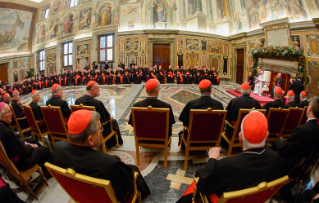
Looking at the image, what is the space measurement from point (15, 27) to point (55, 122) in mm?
24904

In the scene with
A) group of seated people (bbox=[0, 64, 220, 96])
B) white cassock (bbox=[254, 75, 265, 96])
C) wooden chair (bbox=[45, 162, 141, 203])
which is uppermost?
group of seated people (bbox=[0, 64, 220, 96])

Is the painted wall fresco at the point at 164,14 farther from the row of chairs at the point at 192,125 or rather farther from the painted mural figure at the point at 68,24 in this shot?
the row of chairs at the point at 192,125

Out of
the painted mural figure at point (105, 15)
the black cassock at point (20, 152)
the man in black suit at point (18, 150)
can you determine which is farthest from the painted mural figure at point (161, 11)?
the black cassock at point (20, 152)

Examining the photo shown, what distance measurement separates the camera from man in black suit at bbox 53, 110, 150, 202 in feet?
4.69

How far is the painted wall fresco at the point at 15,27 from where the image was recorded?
66.8ft

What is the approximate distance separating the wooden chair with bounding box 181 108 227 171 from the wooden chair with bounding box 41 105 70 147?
2179 millimetres

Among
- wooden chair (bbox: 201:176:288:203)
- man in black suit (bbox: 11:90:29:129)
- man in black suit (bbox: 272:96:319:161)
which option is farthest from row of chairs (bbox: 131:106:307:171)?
man in black suit (bbox: 11:90:29:129)

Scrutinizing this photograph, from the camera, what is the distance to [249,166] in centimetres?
135

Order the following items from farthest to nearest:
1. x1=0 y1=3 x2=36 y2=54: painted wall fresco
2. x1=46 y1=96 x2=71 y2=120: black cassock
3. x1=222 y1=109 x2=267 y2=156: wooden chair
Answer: x1=0 y1=3 x2=36 y2=54: painted wall fresco
x1=46 y1=96 x2=71 y2=120: black cassock
x1=222 y1=109 x2=267 y2=156: wooden chair

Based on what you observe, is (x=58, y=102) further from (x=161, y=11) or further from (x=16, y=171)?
(x=161, y=11)

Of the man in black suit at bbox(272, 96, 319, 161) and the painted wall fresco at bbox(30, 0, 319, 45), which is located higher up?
the painted wall fresco at bbox(30, 0, 319, 45)

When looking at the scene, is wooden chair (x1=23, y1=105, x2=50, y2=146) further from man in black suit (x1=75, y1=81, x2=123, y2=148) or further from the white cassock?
the white cassock

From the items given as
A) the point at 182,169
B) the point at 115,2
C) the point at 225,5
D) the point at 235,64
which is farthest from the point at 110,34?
the point at 182,169

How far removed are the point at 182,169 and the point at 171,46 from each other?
46.3 ft
